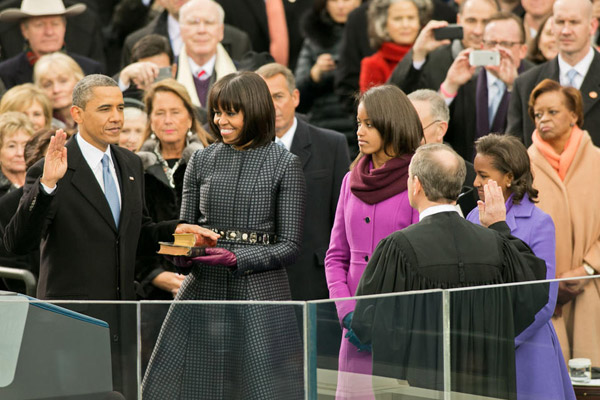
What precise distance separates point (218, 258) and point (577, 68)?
153 inches

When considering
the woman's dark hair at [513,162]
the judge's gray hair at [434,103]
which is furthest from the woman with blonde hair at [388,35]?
the woman's dark hair at [513,162]

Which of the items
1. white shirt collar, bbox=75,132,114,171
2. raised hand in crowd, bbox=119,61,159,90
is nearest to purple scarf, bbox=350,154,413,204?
white shirt collar, bbox=75,132,114,171

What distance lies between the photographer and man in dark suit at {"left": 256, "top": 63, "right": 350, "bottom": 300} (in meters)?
7.00

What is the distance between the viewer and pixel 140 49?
9.07m

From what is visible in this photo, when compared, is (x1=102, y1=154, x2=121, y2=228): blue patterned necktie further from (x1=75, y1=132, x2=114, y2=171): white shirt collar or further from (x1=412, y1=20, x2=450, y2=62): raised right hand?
(x1=412, y1=20, x2=450, y2=62): raised right hand

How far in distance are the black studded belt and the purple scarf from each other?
18.3 inches

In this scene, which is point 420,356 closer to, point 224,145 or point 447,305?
point 447,305

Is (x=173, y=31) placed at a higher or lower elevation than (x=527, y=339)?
higher

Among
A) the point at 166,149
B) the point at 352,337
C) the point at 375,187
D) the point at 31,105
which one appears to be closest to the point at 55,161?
the point at 375,187

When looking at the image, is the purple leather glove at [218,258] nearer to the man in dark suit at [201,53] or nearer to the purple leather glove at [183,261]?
the purple leather glove at [183,261]

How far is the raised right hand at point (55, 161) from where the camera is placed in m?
5.32

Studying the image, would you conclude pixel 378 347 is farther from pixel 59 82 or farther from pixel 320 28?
pixel 320 28

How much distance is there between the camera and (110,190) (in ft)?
18.6

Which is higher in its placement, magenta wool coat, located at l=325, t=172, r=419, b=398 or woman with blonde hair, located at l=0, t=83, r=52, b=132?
woman with blonde hair, located at l=0, t=83, r=52, b=132
